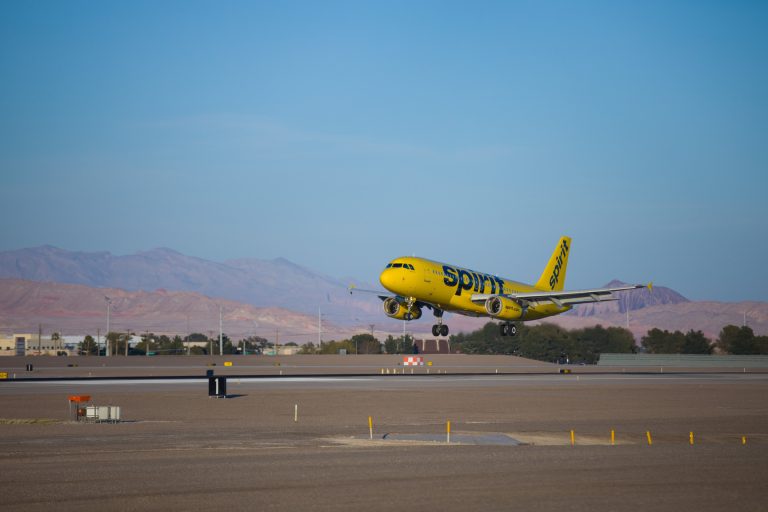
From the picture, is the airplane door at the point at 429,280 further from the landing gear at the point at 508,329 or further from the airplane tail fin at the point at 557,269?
the airplane tail fin at the point at 557,269

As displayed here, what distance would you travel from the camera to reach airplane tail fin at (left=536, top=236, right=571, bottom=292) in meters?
105

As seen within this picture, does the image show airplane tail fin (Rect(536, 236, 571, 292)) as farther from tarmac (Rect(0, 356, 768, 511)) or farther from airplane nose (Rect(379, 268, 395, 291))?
tarmac (Rect(0, 356, 768, 511))

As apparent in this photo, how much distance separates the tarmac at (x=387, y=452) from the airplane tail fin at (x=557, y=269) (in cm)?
4040

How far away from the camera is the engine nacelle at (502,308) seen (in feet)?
283

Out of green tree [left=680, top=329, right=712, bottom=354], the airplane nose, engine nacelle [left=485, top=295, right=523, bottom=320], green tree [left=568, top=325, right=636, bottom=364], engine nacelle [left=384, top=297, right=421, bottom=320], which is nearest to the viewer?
the airplane nose

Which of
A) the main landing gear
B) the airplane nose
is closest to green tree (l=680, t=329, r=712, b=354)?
the main landing gear

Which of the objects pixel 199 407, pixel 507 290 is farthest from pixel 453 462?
pixel 507 290

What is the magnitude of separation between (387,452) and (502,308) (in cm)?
5574

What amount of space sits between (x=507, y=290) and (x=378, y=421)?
47.1 meters

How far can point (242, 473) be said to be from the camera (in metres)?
27.0

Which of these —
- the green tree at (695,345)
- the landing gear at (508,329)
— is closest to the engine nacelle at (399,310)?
the landing gear at (508,329)

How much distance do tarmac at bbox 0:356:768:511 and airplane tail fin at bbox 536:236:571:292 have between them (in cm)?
4040

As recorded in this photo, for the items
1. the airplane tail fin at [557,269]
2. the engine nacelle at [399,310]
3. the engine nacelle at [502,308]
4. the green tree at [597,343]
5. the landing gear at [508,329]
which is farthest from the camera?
the green tree at [597,343]

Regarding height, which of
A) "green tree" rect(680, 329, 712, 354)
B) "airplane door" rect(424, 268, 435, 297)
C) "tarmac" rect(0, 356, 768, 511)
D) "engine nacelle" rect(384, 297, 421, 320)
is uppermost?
"airplane door" rect(424, 268, 435, 297)
